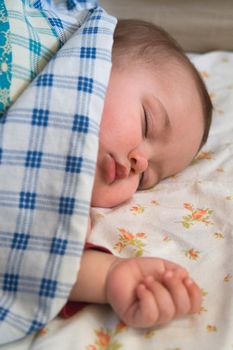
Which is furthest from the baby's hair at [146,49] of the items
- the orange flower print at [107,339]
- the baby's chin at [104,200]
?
the orange flower print at [107,339]

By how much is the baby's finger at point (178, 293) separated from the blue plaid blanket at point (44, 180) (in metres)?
0.13

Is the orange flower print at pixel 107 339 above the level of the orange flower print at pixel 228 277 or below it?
below

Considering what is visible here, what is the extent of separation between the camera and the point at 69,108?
0.74 meters

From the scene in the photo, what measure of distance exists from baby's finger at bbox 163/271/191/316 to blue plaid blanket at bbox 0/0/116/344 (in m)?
0.13

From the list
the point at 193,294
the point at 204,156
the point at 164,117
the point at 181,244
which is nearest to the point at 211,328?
the point at 193,294

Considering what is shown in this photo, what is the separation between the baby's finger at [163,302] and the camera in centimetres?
66

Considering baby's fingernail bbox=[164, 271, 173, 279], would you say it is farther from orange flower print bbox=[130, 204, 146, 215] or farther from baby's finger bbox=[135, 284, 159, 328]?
orange flower print bbox=[130, 204, 146, 215]

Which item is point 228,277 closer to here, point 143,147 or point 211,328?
point 211,328

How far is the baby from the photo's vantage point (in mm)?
671

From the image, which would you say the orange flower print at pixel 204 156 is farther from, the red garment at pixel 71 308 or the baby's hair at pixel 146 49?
the red garment at pixel 71 308

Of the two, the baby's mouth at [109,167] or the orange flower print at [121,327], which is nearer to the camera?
the orange flower print at [121,327]

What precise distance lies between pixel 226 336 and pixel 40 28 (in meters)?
0.60

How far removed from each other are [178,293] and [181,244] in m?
0.18

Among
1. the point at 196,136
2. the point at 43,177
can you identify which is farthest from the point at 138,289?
the point at 196,136
